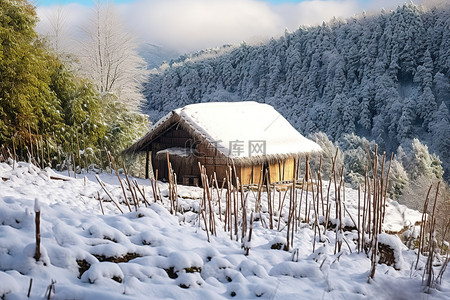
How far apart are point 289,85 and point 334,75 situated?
13.7 ft

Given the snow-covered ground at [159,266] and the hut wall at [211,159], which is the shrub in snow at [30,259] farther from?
the hut wall at [211,159]

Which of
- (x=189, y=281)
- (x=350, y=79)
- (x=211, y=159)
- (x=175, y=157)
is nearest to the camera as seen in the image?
(x=189, y=281)

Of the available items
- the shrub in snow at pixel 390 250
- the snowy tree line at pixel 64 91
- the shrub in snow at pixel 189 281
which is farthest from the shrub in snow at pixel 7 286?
the snowy tree line at pixel 64 91

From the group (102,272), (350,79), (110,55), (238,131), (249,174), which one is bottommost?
(249,174)

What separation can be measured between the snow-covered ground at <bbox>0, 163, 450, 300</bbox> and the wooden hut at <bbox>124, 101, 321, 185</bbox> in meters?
8.30

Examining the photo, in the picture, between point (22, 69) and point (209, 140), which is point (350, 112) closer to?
point (209, 140)

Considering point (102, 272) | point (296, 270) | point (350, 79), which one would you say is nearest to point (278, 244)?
point (296, 270)

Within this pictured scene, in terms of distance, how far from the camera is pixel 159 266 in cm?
280

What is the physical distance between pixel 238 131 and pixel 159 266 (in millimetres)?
10576

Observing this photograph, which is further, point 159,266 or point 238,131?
point 238,131

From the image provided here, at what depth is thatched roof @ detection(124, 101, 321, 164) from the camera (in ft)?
40.9

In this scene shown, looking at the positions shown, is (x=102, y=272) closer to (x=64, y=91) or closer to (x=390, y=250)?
(x=390, y=250)

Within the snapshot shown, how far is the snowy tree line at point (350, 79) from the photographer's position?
1265 inches

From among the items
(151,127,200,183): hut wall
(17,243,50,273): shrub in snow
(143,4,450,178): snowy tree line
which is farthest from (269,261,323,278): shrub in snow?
(143,4,450,178): snowy tree line
